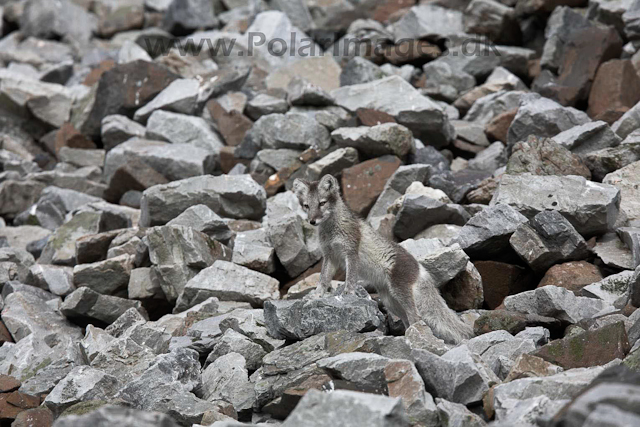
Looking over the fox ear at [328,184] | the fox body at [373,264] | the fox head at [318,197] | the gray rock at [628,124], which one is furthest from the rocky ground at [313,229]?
the fox ear at [328,184]

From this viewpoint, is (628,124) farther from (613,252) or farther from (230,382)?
(230,382)

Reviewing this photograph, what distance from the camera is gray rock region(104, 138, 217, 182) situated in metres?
14.5

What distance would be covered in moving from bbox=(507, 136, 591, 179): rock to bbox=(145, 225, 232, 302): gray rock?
15.6 feet

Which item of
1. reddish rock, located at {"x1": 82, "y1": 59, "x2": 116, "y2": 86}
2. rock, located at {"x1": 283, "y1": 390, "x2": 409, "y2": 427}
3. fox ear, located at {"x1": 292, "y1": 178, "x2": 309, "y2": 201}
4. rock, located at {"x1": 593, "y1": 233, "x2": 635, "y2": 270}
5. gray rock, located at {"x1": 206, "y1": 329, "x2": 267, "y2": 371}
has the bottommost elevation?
reddish rock, located at {"x1": 82, "y1": 59, "x2": 116, "y2": 86}

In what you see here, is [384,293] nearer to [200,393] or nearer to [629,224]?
[200,393]

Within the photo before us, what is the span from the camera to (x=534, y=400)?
549 cm

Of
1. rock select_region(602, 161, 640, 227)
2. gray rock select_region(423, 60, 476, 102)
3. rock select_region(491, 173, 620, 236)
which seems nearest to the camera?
rock select_region(491, 173, 620, 236)

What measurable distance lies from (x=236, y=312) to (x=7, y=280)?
4.49 meters

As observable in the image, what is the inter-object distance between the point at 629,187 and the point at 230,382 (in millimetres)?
6484

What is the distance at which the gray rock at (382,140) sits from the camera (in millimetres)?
13023

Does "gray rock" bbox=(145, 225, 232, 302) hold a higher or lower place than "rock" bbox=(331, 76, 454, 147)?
lower

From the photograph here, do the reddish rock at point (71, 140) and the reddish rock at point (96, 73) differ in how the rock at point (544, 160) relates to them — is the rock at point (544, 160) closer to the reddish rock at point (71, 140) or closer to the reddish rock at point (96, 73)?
the reddish rock at point (71, 140)

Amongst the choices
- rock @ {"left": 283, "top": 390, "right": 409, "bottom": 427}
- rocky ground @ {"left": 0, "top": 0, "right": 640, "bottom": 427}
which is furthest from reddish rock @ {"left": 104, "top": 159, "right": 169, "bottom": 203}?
rock @ {"left": 283, "top": 390, "right": 409, "bottom": 427}

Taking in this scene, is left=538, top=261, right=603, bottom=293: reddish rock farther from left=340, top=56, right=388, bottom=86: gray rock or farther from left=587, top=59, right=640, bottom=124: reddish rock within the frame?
left=340, top=56, right=388, bottom=86: gray rock
